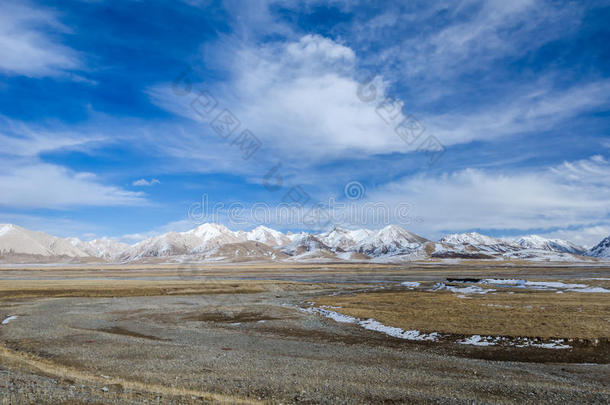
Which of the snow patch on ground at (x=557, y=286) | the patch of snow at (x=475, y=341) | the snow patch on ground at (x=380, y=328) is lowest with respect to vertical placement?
the snow patch on ground at (x=557, y=286)

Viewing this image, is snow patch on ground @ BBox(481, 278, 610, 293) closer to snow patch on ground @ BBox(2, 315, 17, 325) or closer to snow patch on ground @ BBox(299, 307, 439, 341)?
snow patch on ground @ BBox(299, 307, 439, 341)

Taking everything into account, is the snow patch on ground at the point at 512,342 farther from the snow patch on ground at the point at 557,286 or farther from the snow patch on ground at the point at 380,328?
the snow patch on ground at the point at 557,286

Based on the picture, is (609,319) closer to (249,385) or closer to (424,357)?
(424,357)

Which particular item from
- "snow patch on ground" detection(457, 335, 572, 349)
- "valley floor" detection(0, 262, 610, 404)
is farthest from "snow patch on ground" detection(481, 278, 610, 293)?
"snow patch on ground" detection(457, 335, 572, 349)

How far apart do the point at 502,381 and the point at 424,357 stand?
6.93 metres

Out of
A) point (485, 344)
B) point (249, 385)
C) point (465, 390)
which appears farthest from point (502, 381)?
point (249, 385)

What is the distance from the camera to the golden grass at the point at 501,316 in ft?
109

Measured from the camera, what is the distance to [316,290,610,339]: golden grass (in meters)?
33.3

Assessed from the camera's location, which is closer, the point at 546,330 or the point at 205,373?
the point at 205,373

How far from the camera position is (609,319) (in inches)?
1435

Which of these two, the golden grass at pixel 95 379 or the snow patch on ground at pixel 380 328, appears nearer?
the golden grass at pixel 95 379

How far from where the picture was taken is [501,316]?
40.9m

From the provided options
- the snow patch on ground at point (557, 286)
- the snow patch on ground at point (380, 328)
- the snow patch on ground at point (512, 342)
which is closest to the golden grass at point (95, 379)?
the snow patch on ground at point (380, 328)

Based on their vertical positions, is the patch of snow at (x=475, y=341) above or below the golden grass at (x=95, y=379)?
below
